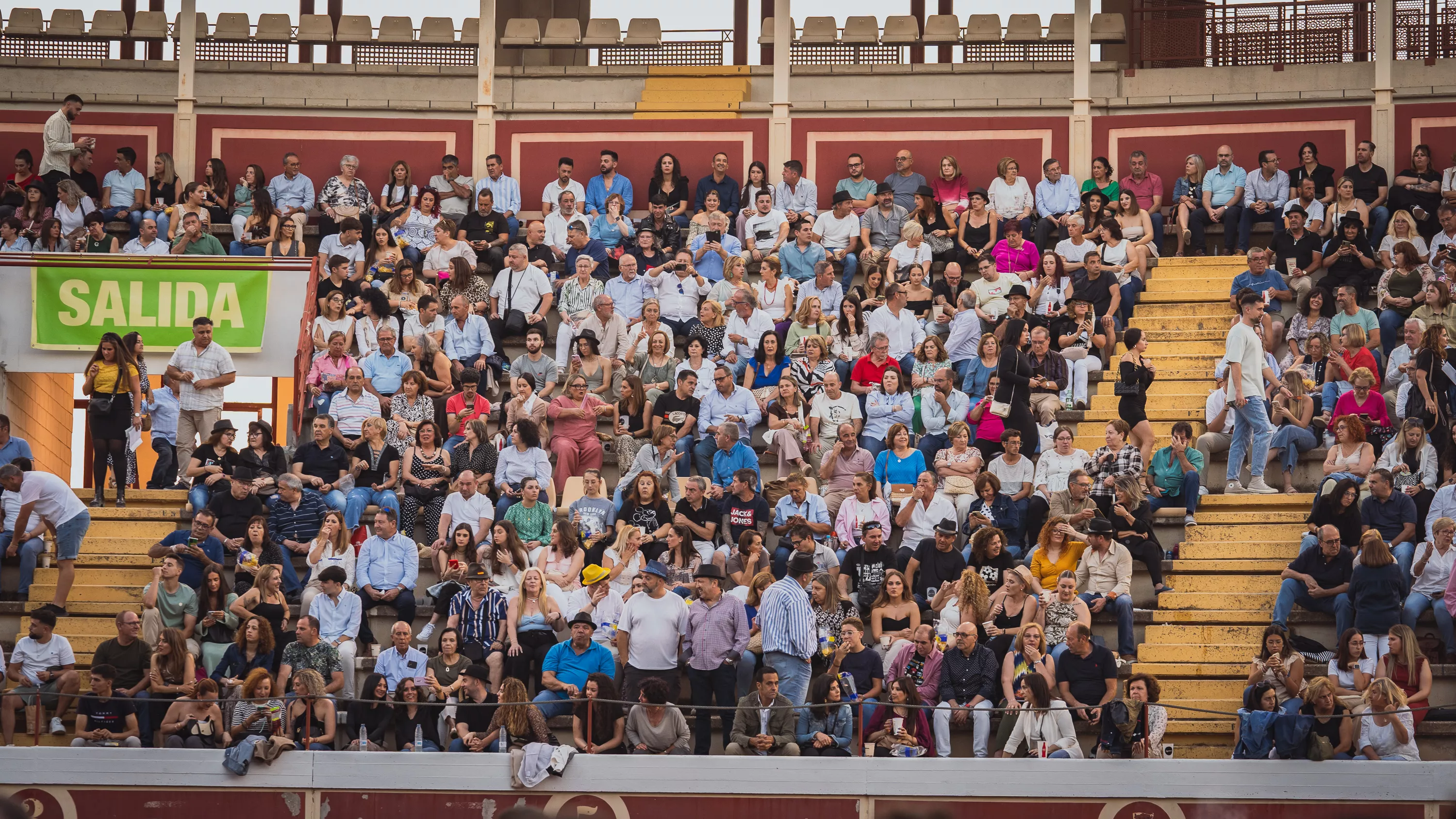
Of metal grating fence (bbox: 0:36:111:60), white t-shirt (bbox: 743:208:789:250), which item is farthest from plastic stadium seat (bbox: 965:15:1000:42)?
metal grating fence (bbox: 0:36:111:60)

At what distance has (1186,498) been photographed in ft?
52.9

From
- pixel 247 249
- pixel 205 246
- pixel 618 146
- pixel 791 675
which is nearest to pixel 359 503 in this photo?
pixel 791 675

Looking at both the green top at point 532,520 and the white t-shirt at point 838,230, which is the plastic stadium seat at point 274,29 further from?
the green top at point 532,520

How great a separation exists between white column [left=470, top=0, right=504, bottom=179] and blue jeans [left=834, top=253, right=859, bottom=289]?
506 centimetres

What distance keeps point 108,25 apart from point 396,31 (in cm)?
361

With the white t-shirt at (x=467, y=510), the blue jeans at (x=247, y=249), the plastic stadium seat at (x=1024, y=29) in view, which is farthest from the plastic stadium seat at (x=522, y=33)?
the white t-shirt at (x=467, y=510)

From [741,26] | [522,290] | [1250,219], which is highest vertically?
[741,26]

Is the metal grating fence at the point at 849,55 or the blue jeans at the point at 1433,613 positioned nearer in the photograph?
the blue jeans at the point at 1433,613

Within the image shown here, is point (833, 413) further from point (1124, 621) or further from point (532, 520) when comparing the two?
point (1124, 621)

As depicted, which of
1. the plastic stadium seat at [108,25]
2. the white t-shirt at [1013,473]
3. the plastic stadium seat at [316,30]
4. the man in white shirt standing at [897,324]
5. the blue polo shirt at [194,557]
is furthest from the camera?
the plastic stadium seat at [316,30]

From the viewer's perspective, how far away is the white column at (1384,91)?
21.5m

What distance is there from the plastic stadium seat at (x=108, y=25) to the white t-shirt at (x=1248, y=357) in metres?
14.6

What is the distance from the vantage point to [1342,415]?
52.5ft

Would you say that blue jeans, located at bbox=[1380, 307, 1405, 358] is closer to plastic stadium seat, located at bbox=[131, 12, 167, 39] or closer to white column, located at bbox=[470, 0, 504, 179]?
white column, located at bbox=[470, 0, 504, 179]
